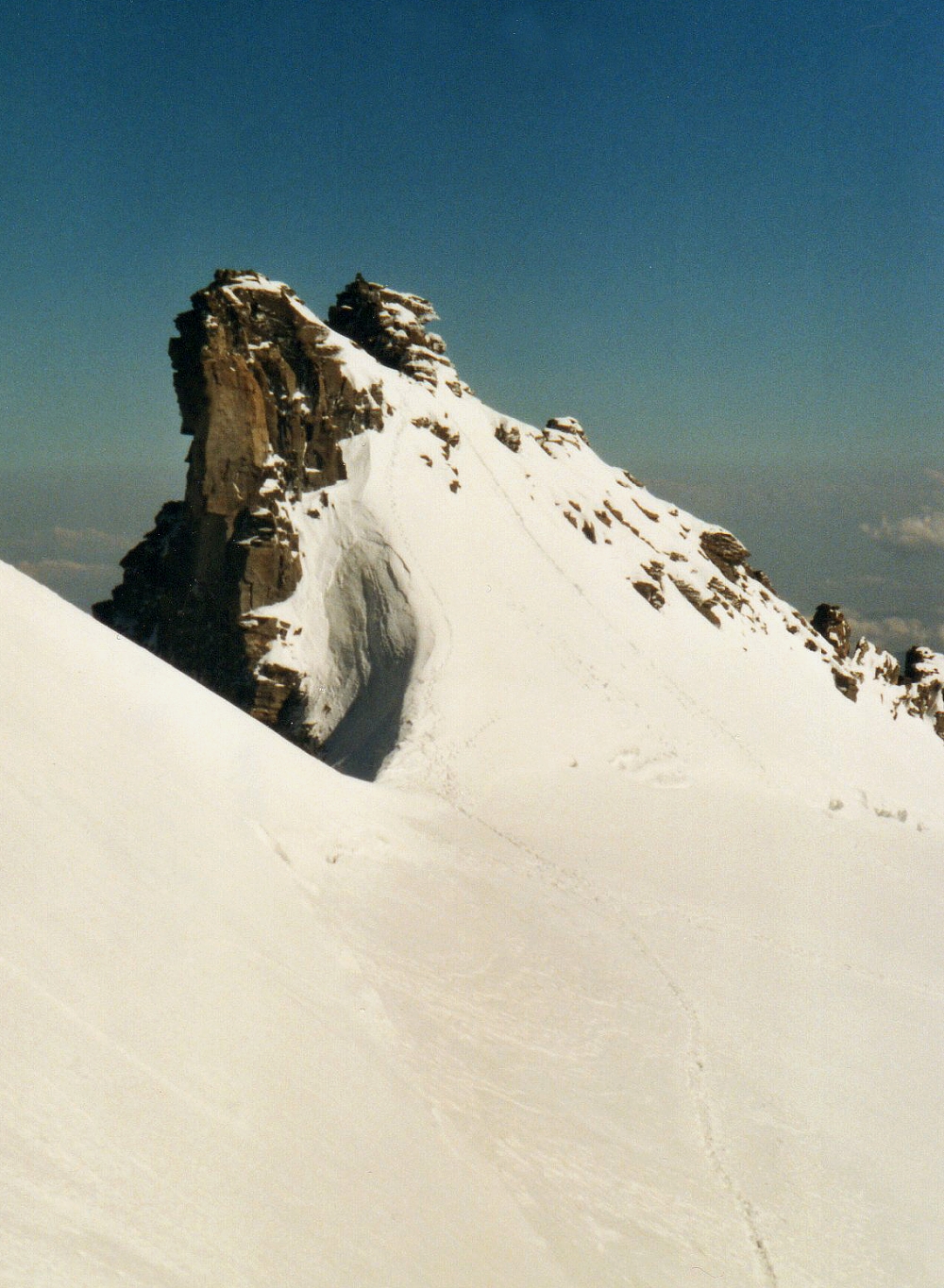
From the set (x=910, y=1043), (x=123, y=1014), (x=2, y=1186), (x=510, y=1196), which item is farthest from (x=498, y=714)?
(x=2, y=1186)

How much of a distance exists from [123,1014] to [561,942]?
1089 centimetres

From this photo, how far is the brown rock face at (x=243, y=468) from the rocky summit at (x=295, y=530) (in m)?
0.07

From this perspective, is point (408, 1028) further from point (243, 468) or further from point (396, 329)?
point (396, 329)

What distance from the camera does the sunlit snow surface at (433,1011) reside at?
20.0 ft

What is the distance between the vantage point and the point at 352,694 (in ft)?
107

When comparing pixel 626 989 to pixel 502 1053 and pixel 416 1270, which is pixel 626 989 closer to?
pixel 502 1053

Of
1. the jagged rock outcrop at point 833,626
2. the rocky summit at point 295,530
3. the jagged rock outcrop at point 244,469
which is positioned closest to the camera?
the rocky summit at point 295,530

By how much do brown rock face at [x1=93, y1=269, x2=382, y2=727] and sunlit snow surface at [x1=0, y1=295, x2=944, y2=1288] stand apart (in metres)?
8.09

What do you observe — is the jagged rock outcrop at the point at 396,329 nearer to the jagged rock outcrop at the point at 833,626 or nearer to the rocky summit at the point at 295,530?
the rocky summit at the point at 295,530

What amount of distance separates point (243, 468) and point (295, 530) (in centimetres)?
302

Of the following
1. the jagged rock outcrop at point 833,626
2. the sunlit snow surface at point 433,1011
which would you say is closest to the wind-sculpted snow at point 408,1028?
the sunlit snow surface at point 433,1011

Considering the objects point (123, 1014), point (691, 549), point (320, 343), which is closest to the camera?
point (123, 1014)

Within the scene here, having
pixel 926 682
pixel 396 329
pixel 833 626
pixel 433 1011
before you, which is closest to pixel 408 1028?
pixel 433 1011

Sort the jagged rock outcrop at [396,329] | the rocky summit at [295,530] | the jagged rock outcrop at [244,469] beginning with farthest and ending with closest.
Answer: the jagged rock outcrop at [396,329]
the jagged rock outcrop at [244,469]
the rocky summit at [295,530]
